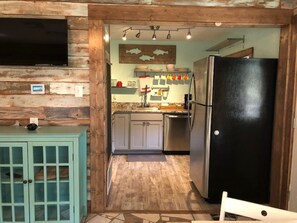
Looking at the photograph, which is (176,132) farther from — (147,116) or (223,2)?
(223,2)

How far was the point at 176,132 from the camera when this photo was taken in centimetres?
519

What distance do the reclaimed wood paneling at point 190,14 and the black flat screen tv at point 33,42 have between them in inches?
15.8

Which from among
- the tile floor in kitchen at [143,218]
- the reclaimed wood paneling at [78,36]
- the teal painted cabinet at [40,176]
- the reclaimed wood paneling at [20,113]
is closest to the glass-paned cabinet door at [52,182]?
the teal painted cabinet at [40,176]

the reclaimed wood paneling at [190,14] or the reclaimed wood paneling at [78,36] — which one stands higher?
the reclaimed wood paneling at [190,14]

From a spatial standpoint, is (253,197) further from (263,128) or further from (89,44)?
(89,44)

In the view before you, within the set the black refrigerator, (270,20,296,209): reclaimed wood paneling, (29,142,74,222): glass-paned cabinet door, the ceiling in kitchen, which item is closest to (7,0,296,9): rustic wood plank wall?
(270,20,296,209): reclaimed wood paneling

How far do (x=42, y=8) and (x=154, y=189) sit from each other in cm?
258

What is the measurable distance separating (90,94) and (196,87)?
1445 mm

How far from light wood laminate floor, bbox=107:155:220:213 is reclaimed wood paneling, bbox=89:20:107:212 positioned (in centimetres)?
29

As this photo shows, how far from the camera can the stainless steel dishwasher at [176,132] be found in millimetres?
5129

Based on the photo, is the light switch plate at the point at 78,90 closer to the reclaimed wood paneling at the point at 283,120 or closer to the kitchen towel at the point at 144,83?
the reclaimed wood paneling at the point at 283,120

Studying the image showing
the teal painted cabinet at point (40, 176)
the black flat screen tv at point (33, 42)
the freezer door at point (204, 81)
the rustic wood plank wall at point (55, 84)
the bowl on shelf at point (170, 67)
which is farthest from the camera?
the bowl on shelf at point (170, 67)

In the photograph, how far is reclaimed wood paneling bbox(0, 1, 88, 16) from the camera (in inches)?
100

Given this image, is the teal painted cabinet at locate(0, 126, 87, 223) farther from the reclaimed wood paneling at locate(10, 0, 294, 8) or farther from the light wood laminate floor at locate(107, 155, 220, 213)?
the reclaimed wood paneling at locate(10, 0, 294, 8)
